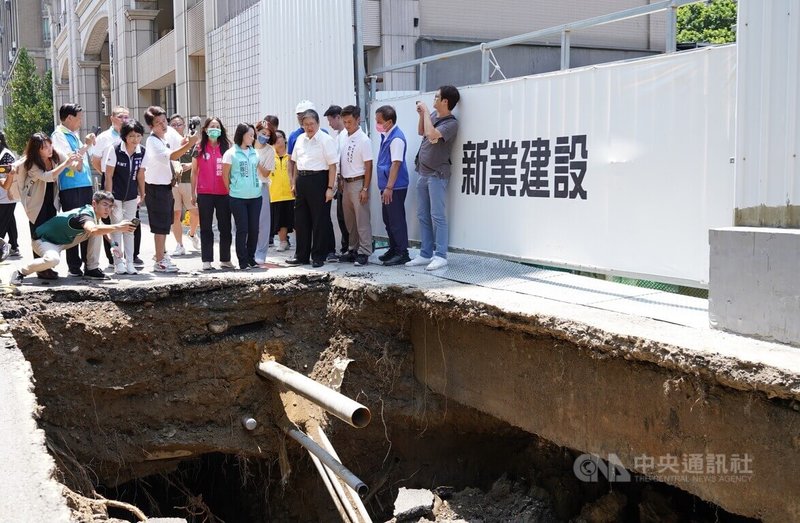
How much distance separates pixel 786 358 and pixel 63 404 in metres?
5.94

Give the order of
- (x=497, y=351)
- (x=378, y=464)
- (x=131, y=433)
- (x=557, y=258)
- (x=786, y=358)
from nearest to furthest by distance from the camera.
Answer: (x=786, y=358)
(x=497, y=351)
(x=557, y=258)
(x=131, y=433)
(x=378, y=464)

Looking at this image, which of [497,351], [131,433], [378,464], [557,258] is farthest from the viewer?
[378,464]

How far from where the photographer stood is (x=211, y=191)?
28.5 feet

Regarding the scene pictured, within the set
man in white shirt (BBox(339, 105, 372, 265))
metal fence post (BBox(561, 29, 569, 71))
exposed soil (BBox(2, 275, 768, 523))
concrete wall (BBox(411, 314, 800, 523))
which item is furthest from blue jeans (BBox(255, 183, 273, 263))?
metal fence post (BBox(561, 29, 569, 71))

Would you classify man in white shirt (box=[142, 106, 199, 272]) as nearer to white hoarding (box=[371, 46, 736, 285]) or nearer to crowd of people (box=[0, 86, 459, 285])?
crowd of people (box=[0, 86, 459, 285])

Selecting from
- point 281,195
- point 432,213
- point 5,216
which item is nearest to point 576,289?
point 432,213

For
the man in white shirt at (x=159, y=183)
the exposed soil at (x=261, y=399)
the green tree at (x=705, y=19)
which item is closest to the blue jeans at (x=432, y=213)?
the exposed soil at (x=261, y=399)

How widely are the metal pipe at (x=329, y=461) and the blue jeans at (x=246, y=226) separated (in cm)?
186

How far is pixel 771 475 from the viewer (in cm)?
459

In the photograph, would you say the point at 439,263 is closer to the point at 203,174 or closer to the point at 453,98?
the point at 453,98

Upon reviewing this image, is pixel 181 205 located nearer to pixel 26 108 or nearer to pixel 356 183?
pixel 356 183

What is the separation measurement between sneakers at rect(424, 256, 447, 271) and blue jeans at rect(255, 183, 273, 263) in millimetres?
2117

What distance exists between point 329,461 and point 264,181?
3.64 meters

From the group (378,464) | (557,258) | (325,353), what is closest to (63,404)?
(325,353)
